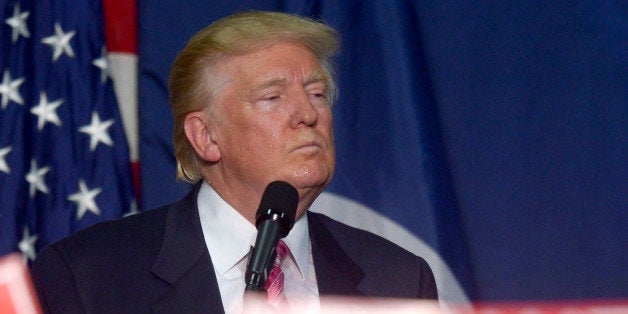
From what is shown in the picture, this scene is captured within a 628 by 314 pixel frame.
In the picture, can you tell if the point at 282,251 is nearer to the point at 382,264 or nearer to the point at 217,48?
the point at 382,264

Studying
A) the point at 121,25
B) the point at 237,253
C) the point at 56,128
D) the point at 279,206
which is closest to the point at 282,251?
the point at 237,253

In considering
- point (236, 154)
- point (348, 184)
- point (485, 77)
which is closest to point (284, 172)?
point (236, 154)

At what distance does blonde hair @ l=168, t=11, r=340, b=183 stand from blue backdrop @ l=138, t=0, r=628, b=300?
532 mm

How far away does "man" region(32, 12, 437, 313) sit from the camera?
1.87 metres

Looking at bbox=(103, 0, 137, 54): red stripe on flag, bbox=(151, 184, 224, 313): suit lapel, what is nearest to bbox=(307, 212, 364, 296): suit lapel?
bbox=(151, 184, 224, 313): suit lapel

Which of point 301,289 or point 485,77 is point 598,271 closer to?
point 485,77

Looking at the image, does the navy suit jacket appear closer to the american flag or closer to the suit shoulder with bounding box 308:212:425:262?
the suit shoulder with bounding box 308:212:425:262


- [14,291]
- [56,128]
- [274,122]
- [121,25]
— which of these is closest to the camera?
[14,291]

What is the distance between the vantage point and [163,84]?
2.69 meters

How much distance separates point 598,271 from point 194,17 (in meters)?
1.38

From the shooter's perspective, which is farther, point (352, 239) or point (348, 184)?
point (348, 184)

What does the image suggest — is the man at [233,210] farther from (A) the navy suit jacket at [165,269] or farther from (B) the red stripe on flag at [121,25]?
(B) the red stripe on flag at [121,25]

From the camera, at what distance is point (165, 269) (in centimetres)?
191

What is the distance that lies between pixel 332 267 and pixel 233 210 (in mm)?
255
